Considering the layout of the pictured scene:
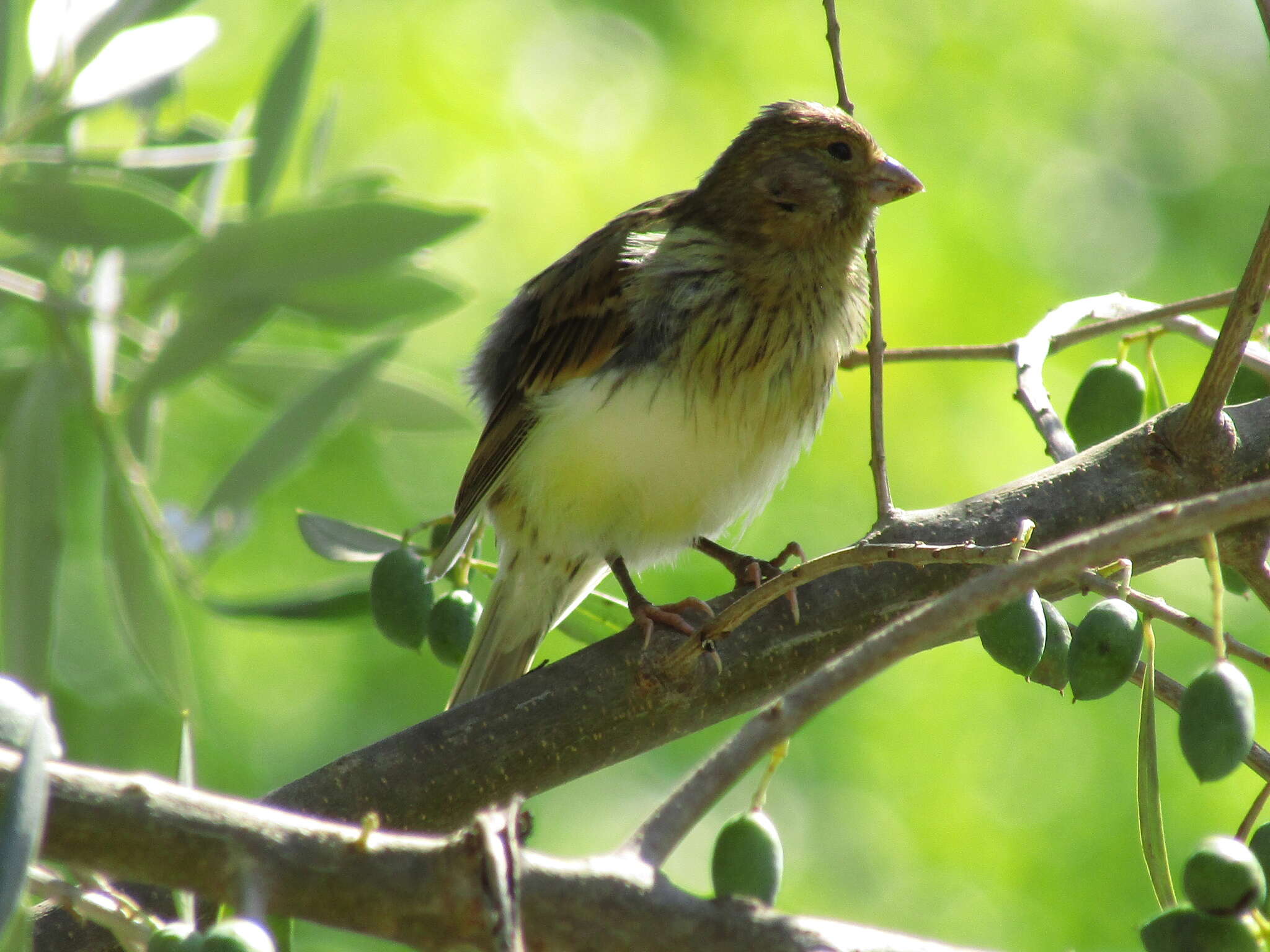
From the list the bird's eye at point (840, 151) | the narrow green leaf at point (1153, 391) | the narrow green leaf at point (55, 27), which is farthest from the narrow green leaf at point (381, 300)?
the narrow green leaf at point (1153, 391)

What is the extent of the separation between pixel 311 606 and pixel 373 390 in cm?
71

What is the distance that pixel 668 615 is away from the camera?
8.38ft

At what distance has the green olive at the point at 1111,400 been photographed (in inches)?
100

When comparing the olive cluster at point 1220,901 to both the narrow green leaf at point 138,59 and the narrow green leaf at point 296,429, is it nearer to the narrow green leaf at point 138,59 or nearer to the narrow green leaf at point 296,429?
the narrow green leaf at point 296,429

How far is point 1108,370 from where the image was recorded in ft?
8.41

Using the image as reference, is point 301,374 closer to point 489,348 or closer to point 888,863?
point 489,348

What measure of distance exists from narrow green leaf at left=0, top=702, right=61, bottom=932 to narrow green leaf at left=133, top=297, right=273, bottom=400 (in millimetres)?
1691

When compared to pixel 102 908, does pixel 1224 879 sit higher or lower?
higher

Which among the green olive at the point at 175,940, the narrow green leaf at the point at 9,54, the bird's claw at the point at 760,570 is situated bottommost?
the green olive at the point at 175,940

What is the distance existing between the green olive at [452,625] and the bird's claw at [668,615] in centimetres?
31

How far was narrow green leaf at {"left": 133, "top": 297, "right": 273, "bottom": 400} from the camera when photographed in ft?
9.01

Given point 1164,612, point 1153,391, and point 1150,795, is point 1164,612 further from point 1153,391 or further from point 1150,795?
point 1153,391

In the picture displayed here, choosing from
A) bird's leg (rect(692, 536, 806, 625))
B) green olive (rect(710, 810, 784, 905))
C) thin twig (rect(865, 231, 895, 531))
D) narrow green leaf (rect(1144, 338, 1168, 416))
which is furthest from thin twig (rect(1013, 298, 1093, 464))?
green olive (rect(710, 810, 784, 905))

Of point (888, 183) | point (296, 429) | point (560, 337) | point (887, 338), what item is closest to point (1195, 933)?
point (296, 429)
